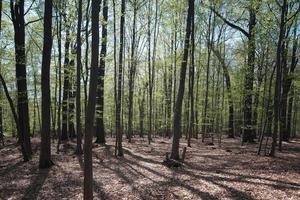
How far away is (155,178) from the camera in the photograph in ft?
35.5

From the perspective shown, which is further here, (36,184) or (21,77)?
(21,77)

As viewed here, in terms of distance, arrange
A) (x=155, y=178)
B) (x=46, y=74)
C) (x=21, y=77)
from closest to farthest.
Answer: (x=155, y=178) → (x=46, y=74) → (x=21, y=77)

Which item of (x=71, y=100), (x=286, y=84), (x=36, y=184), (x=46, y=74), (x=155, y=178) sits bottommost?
(x=36, y=184)

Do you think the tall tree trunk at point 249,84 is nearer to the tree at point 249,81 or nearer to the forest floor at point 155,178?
the tree at point 249,81

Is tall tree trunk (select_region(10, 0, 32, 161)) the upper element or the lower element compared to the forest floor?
upper

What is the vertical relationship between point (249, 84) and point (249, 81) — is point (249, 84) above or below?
below

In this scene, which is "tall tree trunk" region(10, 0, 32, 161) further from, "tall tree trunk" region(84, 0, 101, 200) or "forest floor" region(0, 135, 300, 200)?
"tall tree trunk" region(84, 0, 101, 200)

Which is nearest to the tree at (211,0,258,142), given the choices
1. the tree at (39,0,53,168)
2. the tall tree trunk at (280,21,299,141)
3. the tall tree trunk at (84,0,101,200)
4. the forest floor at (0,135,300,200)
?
the tall tree trunk at (280,21,299,141)

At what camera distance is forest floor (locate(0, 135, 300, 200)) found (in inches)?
351

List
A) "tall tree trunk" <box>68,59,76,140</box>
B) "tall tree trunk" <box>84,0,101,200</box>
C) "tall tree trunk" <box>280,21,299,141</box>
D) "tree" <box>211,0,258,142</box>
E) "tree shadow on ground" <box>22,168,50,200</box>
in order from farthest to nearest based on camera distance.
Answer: "tree" <box>211,0,258,142</box>
"tall tree trunk" <box>280,21,299,141</box>
"tall tree trunk" <box>68,59,76,140</box>
"tree shadow on ground" <box>22,168,50,200</box>
"tall tree trunk" <box>84,0,101,200</box>

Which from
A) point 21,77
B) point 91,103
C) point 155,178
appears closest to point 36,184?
point 155,178

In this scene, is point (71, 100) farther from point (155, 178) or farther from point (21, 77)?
point (155, 178)

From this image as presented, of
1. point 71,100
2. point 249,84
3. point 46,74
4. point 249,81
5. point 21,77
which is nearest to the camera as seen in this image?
point 46,74

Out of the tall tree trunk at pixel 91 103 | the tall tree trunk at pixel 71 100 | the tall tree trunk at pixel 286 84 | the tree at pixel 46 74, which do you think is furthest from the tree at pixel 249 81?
the tall tree trunk at pixel 91 103
